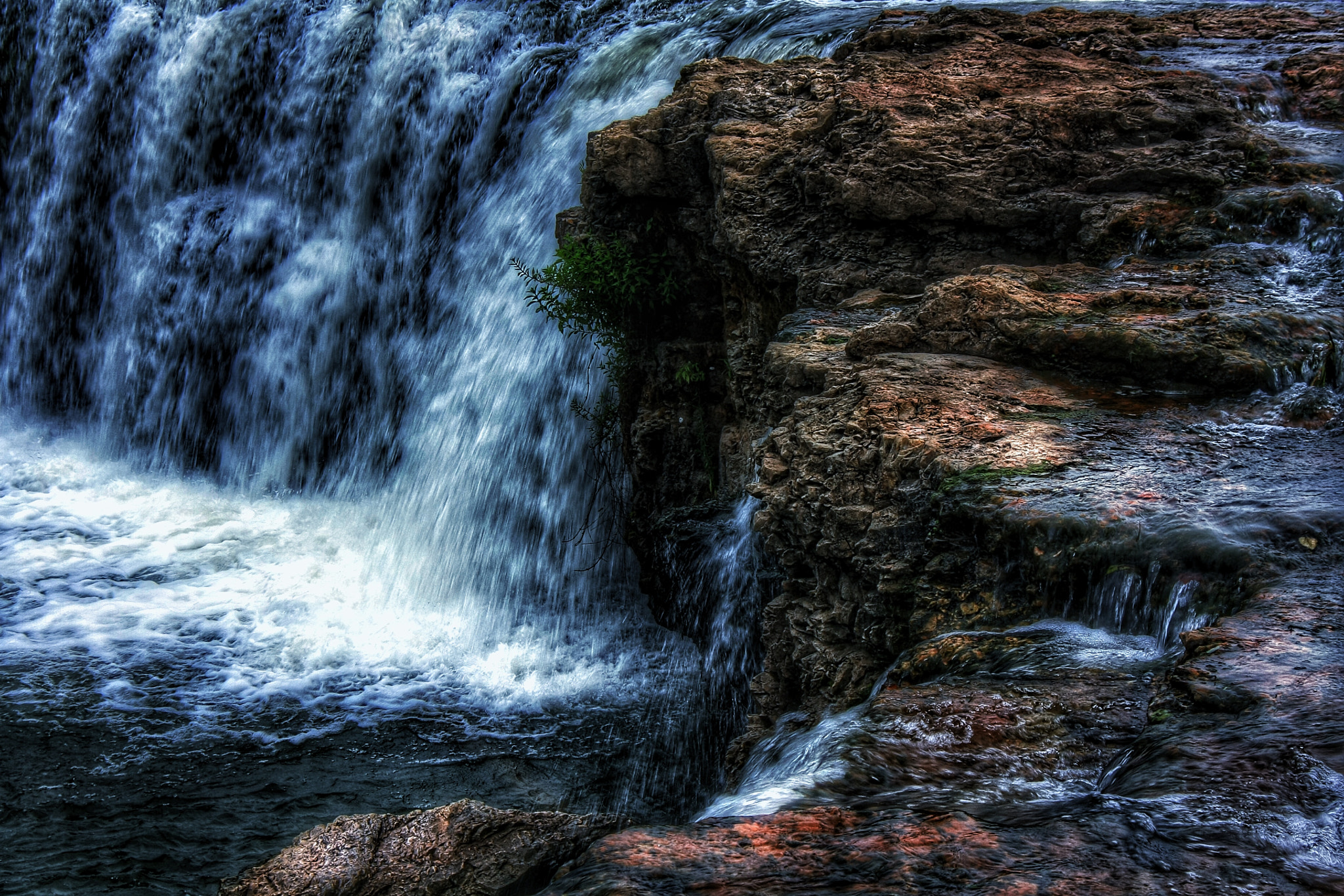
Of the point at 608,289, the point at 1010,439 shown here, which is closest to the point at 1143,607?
the point at 1010,439

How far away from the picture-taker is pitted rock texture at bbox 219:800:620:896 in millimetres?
2361

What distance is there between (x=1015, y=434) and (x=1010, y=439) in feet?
0.15

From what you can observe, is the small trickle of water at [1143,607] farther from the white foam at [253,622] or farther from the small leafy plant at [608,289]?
the small leafy plant at [608,289]

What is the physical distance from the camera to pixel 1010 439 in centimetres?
325

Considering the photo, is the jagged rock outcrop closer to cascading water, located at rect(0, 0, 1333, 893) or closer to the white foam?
cascading water, located at rect(0, 0, 1333, 893)

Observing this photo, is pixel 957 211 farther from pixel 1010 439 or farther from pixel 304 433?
pixel 304 433

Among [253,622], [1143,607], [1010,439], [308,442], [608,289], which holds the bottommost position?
[253,622]

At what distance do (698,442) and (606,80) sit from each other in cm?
386

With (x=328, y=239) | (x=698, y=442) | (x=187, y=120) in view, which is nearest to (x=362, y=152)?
(x=328, y=239)

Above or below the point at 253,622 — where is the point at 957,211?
above

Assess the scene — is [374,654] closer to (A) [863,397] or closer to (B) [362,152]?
(A) [863,397]

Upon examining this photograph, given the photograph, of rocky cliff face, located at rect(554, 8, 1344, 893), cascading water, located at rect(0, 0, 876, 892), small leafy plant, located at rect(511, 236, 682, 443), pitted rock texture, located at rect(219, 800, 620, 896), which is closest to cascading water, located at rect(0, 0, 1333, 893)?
cascading water, located at rect(0, 0, 876, 892)

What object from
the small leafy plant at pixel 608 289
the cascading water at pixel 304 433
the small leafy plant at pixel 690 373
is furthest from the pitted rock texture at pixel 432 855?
the small leafy plant at pixel 608 289

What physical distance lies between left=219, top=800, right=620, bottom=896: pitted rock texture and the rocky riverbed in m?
0.46
